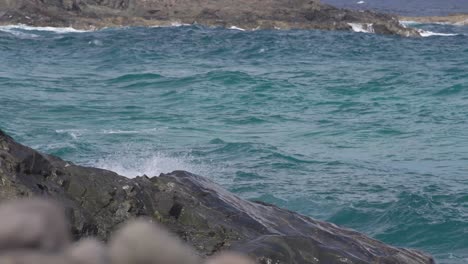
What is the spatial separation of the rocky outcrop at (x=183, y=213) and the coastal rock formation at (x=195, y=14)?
3694 cm

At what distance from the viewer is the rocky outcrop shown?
4.82 m

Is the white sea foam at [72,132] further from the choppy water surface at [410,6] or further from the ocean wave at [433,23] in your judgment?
the choppy water surface at [410,6]

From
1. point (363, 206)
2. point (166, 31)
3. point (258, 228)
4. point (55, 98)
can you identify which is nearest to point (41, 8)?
point (166, 31)

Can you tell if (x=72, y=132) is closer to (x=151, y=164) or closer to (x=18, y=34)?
(x=151, y=164)

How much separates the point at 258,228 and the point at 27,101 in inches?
505

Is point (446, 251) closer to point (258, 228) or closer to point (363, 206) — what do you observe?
point (363, 206)

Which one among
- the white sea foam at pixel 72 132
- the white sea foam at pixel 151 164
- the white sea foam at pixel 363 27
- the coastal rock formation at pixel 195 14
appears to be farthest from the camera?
the white sea foam at pixel 363 27

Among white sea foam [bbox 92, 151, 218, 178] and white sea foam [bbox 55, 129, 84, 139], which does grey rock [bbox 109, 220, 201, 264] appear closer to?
white sea foam [bbox 92, 151, 218, 178]

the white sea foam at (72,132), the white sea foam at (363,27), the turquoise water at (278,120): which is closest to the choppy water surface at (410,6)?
the white sea foam at (363,27)

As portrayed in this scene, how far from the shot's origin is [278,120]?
16.7 metres

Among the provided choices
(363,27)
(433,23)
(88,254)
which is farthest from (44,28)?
(88,254)

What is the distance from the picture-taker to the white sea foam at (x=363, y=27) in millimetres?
44812

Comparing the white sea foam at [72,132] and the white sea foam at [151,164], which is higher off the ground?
the white sea foam at [151,164]

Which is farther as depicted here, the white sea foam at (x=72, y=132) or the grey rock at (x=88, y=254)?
the white sea foam at (x=72, y=132)
